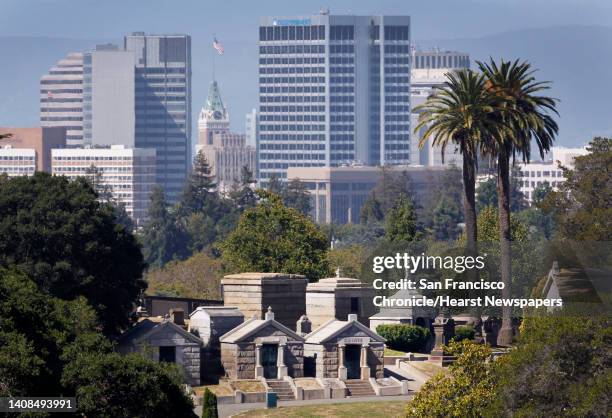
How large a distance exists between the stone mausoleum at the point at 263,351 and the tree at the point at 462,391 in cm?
2409

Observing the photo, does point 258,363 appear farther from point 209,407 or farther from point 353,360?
point 209,407

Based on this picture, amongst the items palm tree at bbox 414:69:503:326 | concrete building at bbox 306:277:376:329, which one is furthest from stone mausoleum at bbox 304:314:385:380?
palm tree at bbox 414:69:503:326

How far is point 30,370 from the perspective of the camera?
3000 inches

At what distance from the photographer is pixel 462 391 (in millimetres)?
92562

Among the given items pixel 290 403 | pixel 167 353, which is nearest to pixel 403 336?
pixel 290 403

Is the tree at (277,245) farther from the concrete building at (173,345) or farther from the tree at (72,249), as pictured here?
the concrete building at (173,345)

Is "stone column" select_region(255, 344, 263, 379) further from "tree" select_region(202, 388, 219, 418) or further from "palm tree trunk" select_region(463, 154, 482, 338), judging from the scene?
"palm tree trunk" select_region(463, 154, 482, 338)

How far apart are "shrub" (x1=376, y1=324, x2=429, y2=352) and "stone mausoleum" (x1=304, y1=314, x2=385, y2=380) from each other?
10019mm

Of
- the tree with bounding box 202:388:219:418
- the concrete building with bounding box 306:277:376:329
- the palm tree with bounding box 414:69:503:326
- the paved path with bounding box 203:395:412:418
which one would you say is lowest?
the paved path with bounding box 203:395:412:418

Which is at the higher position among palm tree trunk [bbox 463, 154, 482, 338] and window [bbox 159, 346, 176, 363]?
palm tree trunk [bbox 463, 154, 482, 338]

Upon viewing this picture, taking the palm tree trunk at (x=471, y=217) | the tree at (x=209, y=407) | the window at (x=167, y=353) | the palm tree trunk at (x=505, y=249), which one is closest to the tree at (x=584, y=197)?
the palm tree trunk at (x=471, y=217)

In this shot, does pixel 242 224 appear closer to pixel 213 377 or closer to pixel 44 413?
pixel 213 377

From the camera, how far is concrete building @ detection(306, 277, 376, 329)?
128000 mm

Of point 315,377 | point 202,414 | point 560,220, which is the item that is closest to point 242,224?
point 560,220
